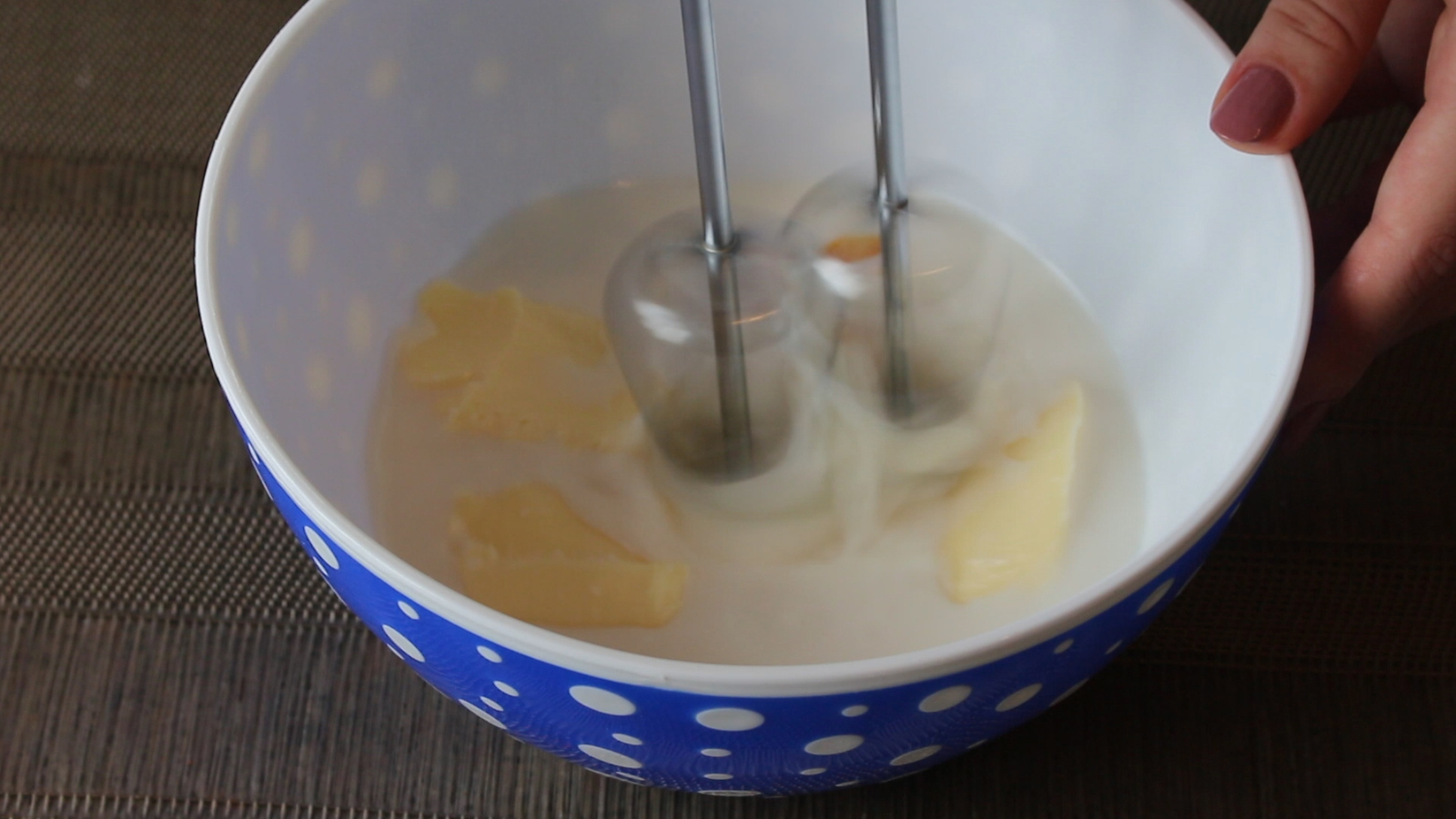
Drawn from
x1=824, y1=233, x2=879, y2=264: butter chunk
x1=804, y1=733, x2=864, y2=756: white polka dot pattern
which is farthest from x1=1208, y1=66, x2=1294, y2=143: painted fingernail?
x1=804, y1=733, x2=864, y2=756: white polka dot pattern

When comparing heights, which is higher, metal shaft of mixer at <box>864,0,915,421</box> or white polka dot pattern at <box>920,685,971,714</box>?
metal shaft of mixer at <box>864,0,915,421</box>

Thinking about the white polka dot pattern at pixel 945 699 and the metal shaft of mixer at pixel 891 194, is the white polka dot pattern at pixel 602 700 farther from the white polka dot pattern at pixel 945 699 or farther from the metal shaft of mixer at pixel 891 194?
the metal shaft of mixer at pixel 891 194

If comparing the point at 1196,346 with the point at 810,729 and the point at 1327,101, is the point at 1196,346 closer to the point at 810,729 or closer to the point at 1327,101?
the point at 1327,101

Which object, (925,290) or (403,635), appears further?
(925,290)

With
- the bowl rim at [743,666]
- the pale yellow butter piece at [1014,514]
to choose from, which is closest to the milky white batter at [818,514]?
the pale yellow butter piece at [1014,514]

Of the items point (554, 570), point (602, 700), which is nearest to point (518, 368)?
point (554, 570)

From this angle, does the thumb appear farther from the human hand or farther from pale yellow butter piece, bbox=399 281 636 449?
pale yellow butter piece, bbox=399 281 636 449

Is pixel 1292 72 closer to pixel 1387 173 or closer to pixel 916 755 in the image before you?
pixel 1387 173

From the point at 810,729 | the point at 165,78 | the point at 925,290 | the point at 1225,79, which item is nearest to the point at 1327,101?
the point at 1225,79
